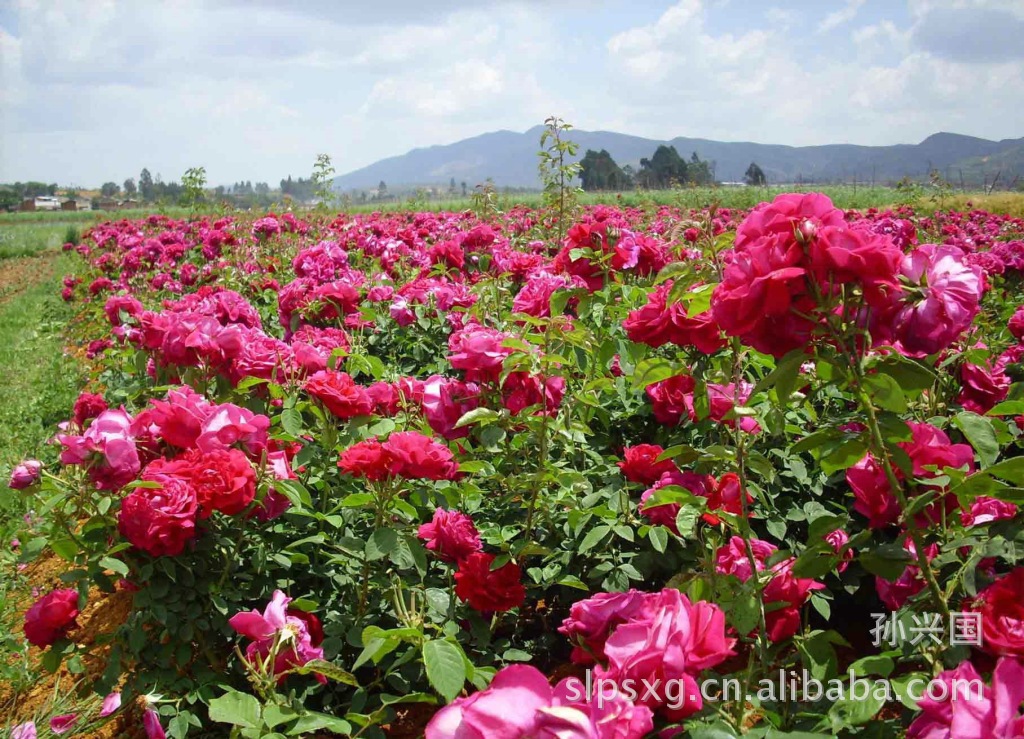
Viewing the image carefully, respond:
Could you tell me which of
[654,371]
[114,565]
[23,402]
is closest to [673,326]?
[654,371]

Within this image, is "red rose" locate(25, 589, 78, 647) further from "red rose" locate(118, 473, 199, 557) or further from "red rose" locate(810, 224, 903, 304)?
"red rose" locate(810, 224, 903, 304)

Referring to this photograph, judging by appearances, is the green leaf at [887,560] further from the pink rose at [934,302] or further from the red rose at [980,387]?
the red rose at [980,387]

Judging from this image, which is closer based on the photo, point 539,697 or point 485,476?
point 539,697

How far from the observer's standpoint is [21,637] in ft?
7.62

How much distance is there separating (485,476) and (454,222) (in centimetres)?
445

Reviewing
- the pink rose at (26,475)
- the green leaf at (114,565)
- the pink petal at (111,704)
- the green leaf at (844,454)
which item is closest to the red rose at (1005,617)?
the green leaf at (844,454)

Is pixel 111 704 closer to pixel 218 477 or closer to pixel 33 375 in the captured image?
pixel 218 477

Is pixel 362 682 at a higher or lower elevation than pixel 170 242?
lower

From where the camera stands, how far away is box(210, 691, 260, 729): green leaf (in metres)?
0.96

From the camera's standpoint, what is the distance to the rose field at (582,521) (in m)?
0.80

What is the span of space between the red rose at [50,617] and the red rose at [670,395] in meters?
1.41

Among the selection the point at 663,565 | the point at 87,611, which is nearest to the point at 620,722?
the point at 663,565

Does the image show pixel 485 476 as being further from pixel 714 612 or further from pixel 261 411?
pixel 714 612

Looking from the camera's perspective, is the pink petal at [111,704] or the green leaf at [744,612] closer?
the green leaf at [744,612]
